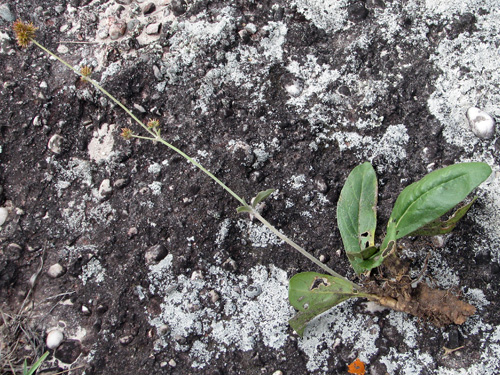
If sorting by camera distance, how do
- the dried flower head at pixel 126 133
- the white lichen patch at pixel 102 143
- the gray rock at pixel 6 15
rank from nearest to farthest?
the dried flower head at pixel 126 133 < the white lichen patch at pixel 102 143 < the gray rock at pixel 6 15

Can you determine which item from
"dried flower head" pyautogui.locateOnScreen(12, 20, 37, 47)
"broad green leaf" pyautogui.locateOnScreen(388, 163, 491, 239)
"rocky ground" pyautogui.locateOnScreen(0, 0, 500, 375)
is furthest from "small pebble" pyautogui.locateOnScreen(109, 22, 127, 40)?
"broad green leaf" pyautogui.locateOnScreen(388, 163, 491, 239)

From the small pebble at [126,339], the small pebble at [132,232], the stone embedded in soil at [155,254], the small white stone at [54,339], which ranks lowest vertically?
the small white stone at [54,339]

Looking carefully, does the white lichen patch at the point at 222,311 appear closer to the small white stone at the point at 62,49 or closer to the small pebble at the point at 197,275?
the small pebble at the point at 197,275

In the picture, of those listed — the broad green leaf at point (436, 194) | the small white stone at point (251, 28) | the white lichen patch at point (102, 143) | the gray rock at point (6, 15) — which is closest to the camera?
the broad green leaf at point (436, 194)

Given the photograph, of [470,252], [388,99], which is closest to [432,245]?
[470,252]

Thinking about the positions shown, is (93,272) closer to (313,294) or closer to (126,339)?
(126,339)

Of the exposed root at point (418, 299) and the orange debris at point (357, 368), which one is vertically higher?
the exposed root at point (418, 299)

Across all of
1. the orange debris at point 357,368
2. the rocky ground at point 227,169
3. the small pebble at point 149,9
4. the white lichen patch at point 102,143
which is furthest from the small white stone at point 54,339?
the small pebble at point 149,9

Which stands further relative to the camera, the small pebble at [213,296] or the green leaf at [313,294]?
the small pebble at [213,296]

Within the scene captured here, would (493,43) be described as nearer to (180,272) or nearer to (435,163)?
(435,163)
